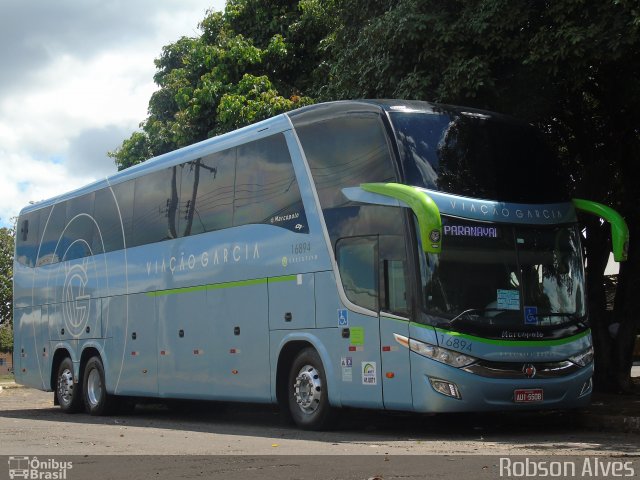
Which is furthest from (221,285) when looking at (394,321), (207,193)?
(394,321)

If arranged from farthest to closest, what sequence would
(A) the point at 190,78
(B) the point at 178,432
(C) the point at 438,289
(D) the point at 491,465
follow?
(A) the point at 190,78 → (B) the point at 178,432 → (C) the point at 438,289 → (D) the point at 491,465

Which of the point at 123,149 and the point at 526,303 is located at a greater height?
the point at 123,149

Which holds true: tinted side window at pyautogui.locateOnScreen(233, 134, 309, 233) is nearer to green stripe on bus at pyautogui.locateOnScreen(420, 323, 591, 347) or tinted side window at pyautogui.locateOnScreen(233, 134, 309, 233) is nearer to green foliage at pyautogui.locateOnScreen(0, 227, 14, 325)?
green stripe on bus at pyautogui.locateOnScreen(420, 323, 591, 347)

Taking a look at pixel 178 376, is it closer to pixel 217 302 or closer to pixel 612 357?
pixel 217 302

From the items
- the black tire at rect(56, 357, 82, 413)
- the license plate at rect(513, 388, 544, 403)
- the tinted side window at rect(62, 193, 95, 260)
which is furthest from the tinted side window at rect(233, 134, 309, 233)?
the black tire at rect(56, 357, 82, 413)

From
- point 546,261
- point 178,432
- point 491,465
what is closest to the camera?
point 491,465

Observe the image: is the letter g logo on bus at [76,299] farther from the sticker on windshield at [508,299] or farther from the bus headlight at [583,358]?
the bus headlight at [583,358]

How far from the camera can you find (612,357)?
18281 mm

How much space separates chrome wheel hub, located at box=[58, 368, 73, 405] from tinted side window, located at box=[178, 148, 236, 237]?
541cm

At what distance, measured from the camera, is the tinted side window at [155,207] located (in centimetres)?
1744

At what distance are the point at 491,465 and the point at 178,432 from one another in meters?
6.27

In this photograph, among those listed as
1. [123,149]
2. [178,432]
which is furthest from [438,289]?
[123,149]

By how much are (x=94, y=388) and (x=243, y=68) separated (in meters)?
10.6

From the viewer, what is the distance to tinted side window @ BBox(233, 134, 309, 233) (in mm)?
14250
